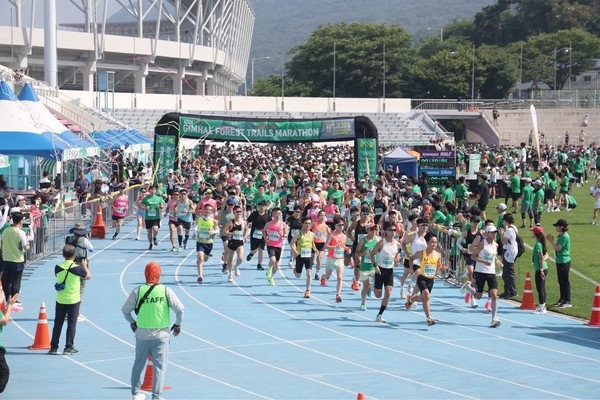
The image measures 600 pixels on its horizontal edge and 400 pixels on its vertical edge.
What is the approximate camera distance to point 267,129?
36.8 metres

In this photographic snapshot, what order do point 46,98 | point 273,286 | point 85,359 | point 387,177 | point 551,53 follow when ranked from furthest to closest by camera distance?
point 551,53 → point 46,98 → point 387,177 → point 273,286 → point 85,359

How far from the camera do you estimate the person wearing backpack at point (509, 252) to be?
1886 centimetres

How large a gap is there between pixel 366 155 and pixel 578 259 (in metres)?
12.4

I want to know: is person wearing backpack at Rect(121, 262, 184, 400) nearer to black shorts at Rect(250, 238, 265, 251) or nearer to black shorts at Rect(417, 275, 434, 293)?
black shorts at Rect(417, 275, 434, 293)

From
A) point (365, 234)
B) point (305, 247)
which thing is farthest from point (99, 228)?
point (365, 234)

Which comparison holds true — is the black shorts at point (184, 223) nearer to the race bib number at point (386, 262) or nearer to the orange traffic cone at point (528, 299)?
the race bib number at point (386, 262)

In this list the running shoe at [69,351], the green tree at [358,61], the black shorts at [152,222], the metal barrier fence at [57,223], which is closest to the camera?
the running shoe at [69,351]

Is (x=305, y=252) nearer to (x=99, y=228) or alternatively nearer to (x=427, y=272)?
(x=427, y=272)

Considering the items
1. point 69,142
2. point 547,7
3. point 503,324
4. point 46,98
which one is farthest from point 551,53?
point 503,324

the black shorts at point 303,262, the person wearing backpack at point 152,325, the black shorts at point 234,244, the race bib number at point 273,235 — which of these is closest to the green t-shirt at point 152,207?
the black shorts at point 234,244

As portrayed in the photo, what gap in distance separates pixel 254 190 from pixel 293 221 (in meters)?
6.55

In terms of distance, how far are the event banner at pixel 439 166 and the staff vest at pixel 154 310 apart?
2174cm

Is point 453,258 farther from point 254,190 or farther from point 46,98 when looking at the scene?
point 46,98

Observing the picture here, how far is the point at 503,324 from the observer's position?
17.4 metres
